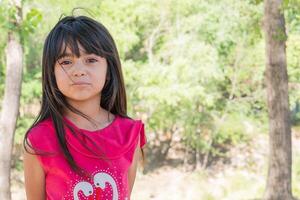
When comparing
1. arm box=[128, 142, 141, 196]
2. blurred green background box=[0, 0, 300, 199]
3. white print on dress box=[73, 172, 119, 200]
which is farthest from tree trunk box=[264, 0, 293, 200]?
white print on dress box=[73, 172, 119, 200]

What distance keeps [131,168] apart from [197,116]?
8.63m

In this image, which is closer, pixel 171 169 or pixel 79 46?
pixel 79 46

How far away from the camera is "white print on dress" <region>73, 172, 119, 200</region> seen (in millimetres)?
1462

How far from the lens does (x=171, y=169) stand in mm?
11180

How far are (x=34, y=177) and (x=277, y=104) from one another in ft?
14.6

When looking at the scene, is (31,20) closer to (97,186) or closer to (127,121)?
(127,121)

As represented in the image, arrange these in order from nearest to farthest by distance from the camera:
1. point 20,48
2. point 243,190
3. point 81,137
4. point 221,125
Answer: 1. point 81,137
2. point 20,48
3. point 243,190
4. point 221,125

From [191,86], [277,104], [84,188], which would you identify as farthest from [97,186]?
[191,86]

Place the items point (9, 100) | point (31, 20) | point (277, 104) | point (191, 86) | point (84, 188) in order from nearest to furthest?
point (84, 188) < point (31, 20) < point (9, 100) < point (277, 104) < point (191, 86)

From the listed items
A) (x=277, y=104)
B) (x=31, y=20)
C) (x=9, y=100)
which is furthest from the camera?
(x=277, y=104)

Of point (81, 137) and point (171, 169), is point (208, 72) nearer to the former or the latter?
point (171, 169)

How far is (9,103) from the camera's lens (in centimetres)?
543

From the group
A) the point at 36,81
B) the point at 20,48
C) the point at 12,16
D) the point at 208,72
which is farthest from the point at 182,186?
the point at 12,16

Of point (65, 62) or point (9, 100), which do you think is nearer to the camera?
point (65, 62)
